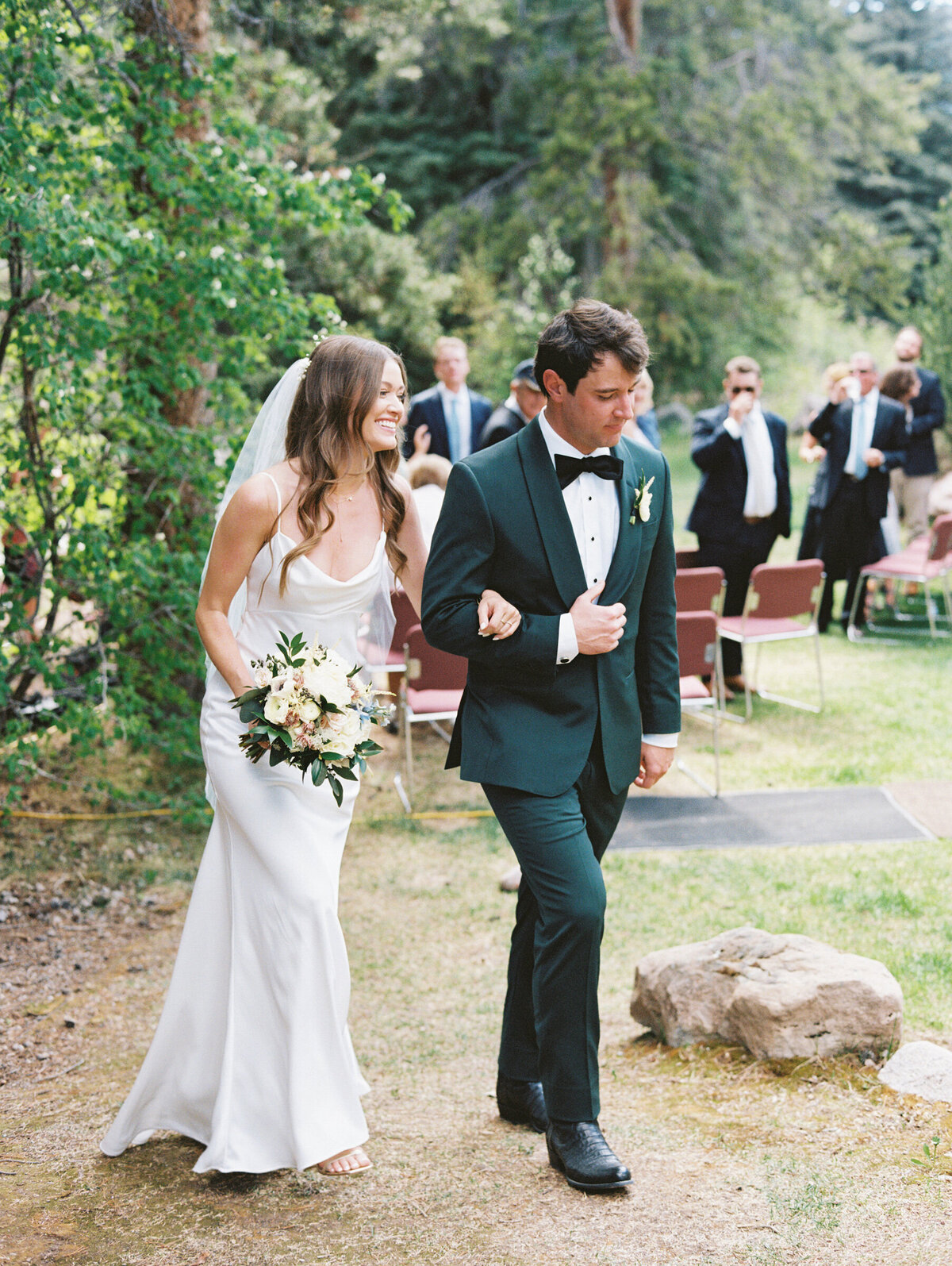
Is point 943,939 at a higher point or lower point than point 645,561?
lower

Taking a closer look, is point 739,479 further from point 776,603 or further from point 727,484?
point 776,603

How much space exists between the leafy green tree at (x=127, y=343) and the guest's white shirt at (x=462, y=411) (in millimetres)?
3415

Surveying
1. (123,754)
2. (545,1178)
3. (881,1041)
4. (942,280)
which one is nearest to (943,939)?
(881,1041)

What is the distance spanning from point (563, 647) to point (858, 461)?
8.12 meters

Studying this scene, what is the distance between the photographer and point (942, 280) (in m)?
14.8

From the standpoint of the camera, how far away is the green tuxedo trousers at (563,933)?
3021 millimetres

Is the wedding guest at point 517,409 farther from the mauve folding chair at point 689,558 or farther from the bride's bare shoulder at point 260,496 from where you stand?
the bride's bare shoulder at point 260,496

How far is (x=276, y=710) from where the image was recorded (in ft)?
10.2

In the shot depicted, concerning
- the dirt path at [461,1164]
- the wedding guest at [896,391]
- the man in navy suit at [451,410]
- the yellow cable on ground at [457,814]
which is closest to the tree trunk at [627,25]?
the wedding guest at [896,391]

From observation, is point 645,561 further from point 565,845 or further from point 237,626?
point 237,626

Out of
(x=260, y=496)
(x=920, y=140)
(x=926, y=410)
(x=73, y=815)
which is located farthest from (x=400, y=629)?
(x=920, y=140)

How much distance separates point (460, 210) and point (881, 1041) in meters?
19.0

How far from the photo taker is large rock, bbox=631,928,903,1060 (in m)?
3.80

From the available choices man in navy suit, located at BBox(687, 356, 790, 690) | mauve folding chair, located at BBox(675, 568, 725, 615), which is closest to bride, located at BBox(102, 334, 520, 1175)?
mauve folding chair, located at BBox(675, 568, 725, 615)
